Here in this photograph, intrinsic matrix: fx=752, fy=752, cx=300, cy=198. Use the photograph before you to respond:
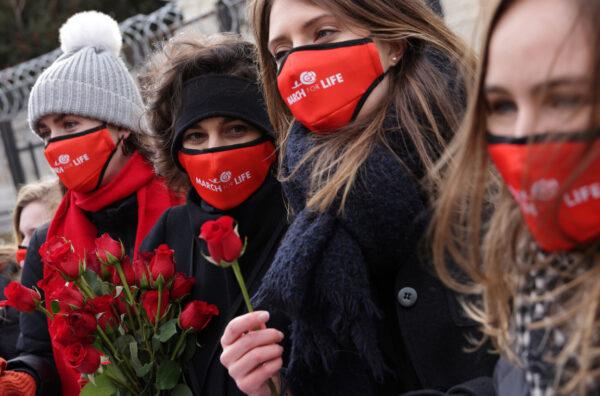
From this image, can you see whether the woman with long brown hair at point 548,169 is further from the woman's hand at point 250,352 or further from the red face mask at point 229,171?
the red face mask at point 229,171

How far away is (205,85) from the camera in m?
2.54

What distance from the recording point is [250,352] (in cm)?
184

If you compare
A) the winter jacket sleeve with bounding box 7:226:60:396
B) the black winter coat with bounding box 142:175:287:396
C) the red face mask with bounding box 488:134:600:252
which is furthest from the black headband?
the red face mask with bounding box 488:134:600:252

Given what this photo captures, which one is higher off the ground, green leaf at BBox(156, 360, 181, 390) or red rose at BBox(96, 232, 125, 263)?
red rose at BBox(96, 232, 125, 263)

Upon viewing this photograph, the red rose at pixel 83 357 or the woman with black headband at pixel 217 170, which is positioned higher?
the woman with black headband at pixel 217 170

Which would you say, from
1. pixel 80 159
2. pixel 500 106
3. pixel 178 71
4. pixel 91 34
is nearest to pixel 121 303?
pixel 178 71

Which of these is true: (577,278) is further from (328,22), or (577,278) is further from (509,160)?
(328,22)

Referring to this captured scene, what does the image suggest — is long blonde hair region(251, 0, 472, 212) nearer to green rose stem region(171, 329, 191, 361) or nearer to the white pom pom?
green rose stem region(171, 329, 191, 361)

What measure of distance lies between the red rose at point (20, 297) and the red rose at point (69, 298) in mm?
188

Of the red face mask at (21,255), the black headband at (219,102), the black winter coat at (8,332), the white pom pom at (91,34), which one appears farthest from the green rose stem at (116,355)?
the red face mask at (21,255)

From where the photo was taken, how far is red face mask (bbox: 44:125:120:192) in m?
3.04

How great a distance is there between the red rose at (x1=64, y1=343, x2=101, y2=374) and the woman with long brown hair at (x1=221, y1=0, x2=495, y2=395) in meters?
0.39

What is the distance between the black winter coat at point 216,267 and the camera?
7.39ft

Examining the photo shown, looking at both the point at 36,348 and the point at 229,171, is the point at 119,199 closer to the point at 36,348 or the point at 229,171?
the point at 36,348
